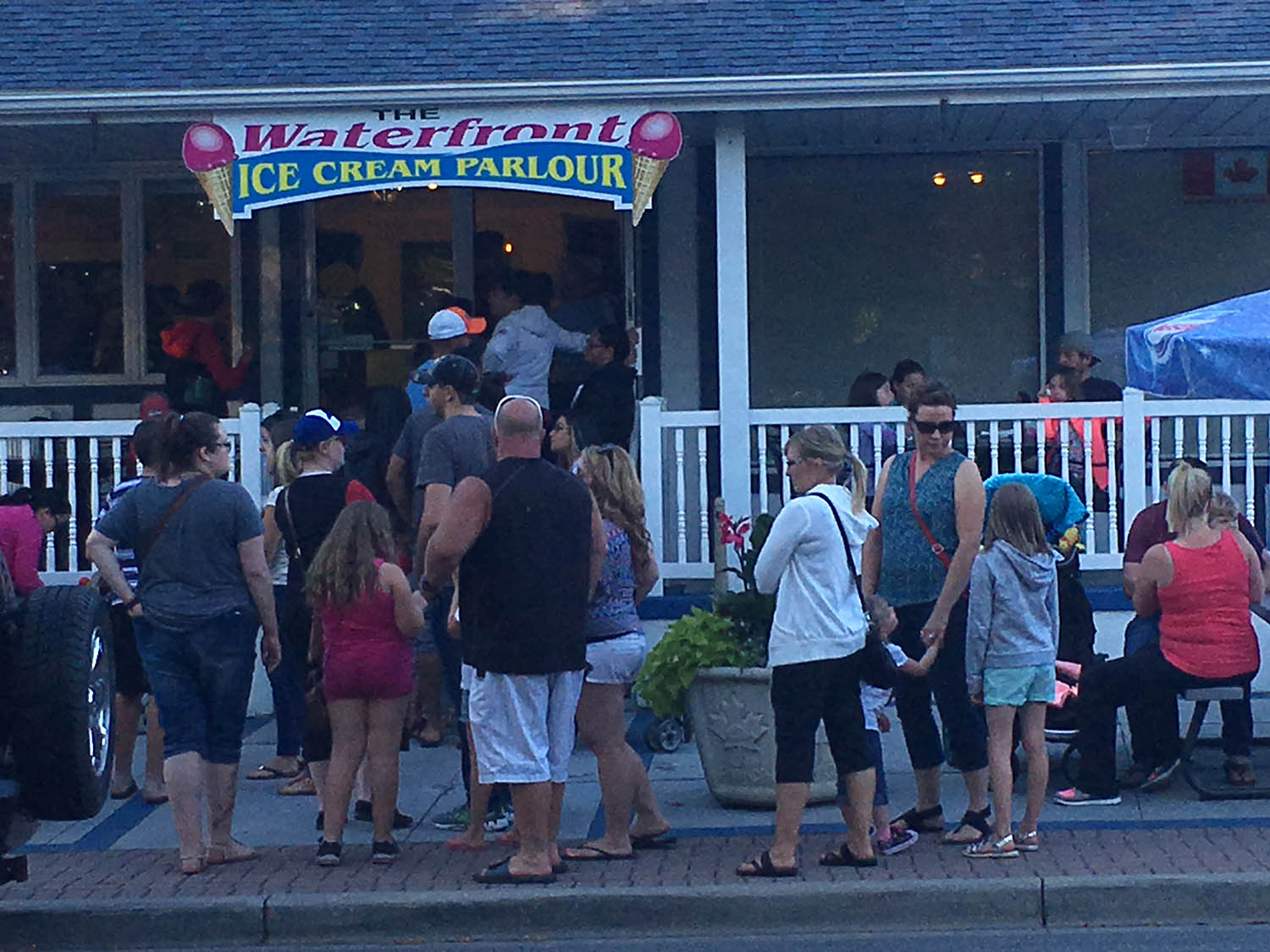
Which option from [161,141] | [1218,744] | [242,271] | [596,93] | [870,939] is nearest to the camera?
[870,939]

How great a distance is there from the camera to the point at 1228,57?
9.95 metres

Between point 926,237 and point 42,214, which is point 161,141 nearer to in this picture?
point 42,214

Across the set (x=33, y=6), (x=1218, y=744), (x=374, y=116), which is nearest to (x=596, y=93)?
(x=374, y=116)

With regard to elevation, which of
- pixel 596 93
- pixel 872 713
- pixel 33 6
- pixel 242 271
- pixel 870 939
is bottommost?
pixel 870 939

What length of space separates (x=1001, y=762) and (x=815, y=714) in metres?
0.81

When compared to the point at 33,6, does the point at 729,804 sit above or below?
below

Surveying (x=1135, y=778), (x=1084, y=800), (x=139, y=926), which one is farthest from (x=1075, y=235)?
(x=139, y=926)

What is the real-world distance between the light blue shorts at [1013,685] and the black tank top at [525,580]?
1591mm

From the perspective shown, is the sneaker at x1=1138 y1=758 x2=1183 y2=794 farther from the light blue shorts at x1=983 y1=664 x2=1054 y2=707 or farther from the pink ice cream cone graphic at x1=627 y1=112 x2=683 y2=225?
the pink ice cream cone graphic at x1=627 y1=112 x2=683 y2=225

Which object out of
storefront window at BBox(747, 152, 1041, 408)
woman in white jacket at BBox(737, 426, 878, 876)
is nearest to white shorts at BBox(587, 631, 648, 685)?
woman in white jacket at BBox(737, 426, 878, 876)

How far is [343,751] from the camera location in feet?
22.6

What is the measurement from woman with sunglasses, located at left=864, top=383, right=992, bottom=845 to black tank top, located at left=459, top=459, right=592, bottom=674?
138 centimetres

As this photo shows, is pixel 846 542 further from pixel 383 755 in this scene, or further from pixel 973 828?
pixel 383 755

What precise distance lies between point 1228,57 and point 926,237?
252cm
